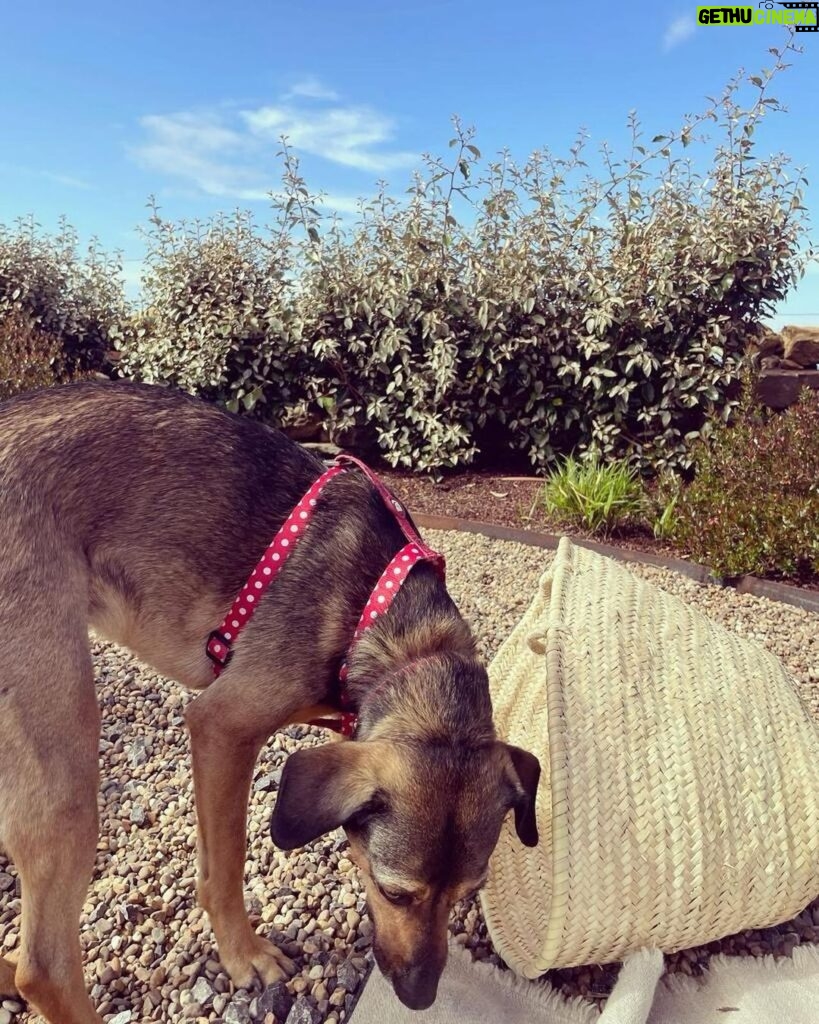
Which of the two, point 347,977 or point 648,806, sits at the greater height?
point 648,806

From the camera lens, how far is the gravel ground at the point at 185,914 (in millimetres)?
2475

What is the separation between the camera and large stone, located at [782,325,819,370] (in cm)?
898

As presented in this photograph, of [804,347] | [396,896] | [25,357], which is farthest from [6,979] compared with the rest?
[804,347]

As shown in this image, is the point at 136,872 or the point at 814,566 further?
the point at 814,566

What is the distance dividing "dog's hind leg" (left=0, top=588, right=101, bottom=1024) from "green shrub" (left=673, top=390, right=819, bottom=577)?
5.11 m

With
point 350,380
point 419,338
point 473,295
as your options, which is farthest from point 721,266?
point 350,380

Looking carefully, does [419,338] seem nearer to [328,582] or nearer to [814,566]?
[814,566]

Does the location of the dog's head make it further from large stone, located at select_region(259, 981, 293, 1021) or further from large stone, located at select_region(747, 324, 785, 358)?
large stone, located at select_region(747, 324, 785, 358)

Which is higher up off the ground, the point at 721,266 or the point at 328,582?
the point at 721,266

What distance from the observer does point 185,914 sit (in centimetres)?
282

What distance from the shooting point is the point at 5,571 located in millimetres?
2150

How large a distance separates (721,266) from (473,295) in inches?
98.3

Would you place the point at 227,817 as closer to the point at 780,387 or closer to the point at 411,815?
the point at 411,815

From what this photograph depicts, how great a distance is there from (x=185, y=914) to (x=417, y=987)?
41.9 inches
